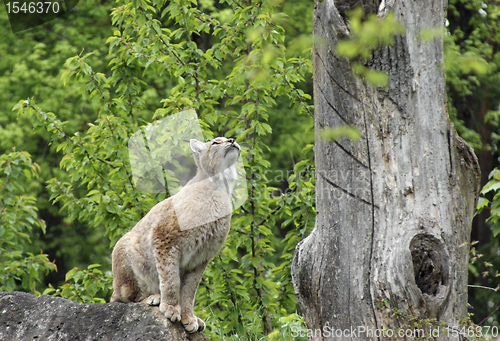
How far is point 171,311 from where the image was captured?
3.85 m

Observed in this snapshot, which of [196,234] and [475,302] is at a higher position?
[196,234]

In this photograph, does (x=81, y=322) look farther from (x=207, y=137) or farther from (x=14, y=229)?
(x=14, y=229)

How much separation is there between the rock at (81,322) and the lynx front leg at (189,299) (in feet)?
0.23

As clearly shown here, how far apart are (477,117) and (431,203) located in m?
11.2

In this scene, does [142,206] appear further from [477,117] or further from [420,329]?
[477,117]

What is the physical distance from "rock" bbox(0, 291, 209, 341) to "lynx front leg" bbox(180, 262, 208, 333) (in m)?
0.07

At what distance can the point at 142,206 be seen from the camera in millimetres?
5605

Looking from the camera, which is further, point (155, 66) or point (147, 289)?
point (155, 66)

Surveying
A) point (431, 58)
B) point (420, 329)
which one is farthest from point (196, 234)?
point (431, 58)
